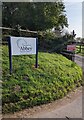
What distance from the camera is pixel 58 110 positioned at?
7.34 meters

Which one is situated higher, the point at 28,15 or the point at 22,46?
the point at 28,15

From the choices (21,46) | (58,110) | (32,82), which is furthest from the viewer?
(21,46)

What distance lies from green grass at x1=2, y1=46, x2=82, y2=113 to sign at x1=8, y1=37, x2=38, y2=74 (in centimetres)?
43

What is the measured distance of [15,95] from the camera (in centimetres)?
725

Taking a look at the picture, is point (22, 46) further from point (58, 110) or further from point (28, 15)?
point (28, 15)

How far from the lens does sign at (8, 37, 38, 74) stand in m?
8.48

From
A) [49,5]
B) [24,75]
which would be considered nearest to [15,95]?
[24,75]

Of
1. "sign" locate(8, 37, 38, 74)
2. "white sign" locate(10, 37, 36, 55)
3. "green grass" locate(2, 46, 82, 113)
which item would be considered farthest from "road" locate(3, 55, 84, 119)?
"white sign" locate(10, 37, 36, 55)

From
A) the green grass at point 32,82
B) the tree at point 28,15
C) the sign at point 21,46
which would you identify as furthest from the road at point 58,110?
the tree at point 28,15

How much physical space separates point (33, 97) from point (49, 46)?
9.28 metres

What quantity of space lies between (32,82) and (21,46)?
4.78ft

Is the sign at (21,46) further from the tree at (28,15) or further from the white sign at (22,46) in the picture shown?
the tree at (28,15)

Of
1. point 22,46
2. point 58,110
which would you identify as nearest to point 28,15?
point 22,46

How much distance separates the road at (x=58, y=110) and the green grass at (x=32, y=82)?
0.60 ft
